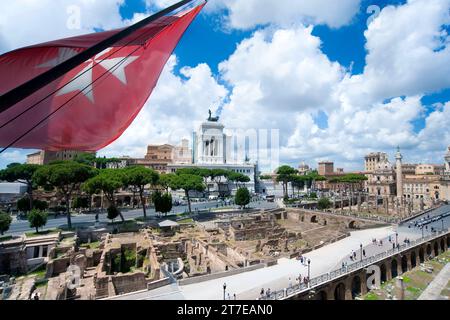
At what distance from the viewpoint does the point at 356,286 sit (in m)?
19.9

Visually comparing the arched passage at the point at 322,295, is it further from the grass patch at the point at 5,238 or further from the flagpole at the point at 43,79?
the grass patch at the point at 5,238

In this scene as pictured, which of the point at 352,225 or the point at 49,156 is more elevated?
the point at 49,156

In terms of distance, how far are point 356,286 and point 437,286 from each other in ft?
19.0

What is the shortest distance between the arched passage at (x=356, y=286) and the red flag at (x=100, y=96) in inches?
805

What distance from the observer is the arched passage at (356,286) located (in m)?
18.6

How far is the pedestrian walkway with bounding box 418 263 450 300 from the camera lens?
17320 mm

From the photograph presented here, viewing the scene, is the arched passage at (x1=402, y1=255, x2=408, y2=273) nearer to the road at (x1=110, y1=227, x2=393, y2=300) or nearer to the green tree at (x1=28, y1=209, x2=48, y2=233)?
the road at (x1=110, y1=227, x2=393, y2=300)

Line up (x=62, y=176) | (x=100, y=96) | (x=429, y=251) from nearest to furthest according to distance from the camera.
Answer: (x=100, y=96)
(x=429, y=251)
(x=62, y=176)

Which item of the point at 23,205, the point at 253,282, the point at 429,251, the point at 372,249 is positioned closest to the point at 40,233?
the point at 23,205

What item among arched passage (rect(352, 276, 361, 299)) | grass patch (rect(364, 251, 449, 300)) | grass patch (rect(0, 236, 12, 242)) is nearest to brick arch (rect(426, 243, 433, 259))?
grass patch (rect(364, 251, 449, 300))

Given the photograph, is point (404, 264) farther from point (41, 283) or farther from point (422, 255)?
point (41, 283)

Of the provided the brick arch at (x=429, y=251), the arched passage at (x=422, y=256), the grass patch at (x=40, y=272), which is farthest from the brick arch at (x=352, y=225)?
the grass patch at (x=40, y=272)

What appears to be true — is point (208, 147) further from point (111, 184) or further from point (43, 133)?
point (43, 133)
